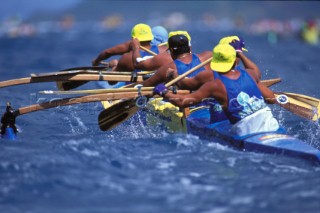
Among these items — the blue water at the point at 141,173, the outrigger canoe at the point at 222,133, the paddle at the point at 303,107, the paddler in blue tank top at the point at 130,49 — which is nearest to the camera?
the blue water at the point at 141,173

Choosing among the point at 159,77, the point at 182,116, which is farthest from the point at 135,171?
the point at 159,77

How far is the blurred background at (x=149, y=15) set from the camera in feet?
151

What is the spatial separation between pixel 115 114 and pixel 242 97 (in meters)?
2.16

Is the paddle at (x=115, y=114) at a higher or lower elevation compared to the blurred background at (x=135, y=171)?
higher

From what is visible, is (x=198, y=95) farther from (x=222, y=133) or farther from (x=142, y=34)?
(x=142, y=34)

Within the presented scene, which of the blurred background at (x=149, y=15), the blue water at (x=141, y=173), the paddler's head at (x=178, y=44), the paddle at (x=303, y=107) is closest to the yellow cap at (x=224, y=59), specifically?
the blue water at (x=141, y=173)

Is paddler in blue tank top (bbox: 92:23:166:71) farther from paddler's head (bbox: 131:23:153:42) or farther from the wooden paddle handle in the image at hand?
the wooden paddle handle

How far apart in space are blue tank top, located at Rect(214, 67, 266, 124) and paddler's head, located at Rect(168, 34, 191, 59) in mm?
1401

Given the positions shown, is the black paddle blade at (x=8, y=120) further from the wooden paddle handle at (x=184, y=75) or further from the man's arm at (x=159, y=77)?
the wooden paddle handle at (x=184, y=75)

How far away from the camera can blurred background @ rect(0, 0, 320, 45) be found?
45938 millimetres

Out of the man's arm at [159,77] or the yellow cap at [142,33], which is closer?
the man's arm at [159,77]

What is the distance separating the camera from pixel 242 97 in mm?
8930

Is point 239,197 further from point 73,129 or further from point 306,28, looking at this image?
point 306,28

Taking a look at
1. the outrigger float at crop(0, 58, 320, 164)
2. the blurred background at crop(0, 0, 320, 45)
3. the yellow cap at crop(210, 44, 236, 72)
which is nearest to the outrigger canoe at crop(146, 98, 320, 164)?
the outrigger float at crop(0, 58, 320, 164)
